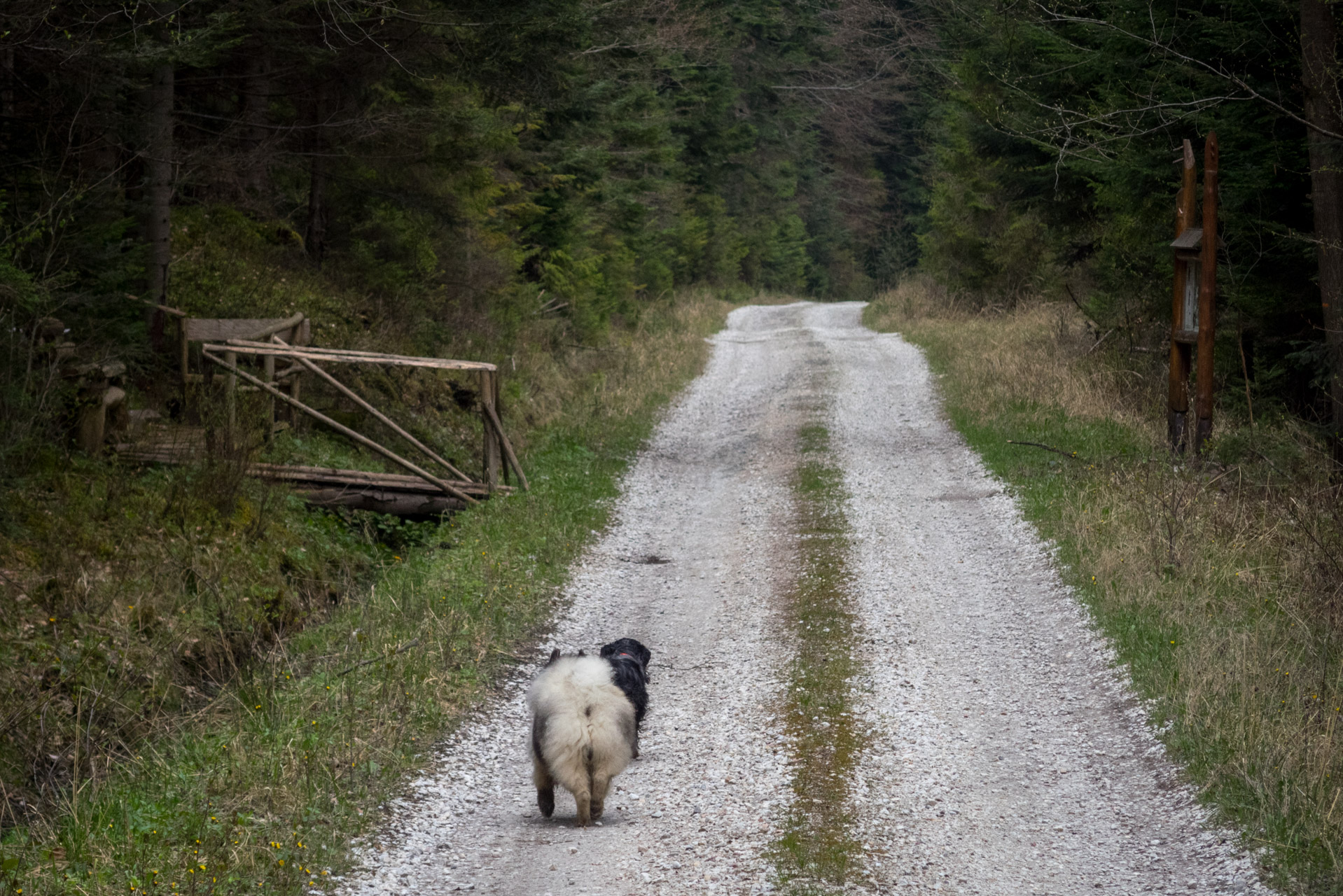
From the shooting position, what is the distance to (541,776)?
584 cm

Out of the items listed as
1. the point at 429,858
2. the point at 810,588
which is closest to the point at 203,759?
the point at 429,858

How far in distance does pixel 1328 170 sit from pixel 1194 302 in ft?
7.43

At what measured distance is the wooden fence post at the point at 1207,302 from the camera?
12.0 metres

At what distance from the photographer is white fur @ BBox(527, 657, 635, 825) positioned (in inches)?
219

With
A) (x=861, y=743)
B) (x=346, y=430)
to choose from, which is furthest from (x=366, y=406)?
(x=861, y=743)

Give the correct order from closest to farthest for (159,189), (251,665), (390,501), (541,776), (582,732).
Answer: (582,732) < (541,776) < (251,665) < (390,501) < (159,189)

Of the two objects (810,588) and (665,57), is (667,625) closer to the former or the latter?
(810,588)

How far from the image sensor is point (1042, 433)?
1511cm

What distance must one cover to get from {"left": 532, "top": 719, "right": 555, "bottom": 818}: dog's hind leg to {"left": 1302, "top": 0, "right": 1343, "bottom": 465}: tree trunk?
8274 mm

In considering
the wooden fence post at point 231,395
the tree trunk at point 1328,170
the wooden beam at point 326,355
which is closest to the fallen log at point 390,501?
the wooden fence post at point 231,395

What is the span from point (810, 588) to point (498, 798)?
444 centimetres

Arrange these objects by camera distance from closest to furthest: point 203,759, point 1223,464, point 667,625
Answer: point 203,759
point 667,625
point 1223,464

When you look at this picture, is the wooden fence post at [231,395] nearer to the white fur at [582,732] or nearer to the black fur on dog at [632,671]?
the black fur on dog at [632,671]

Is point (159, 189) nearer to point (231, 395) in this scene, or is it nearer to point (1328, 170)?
point (231, 395)
